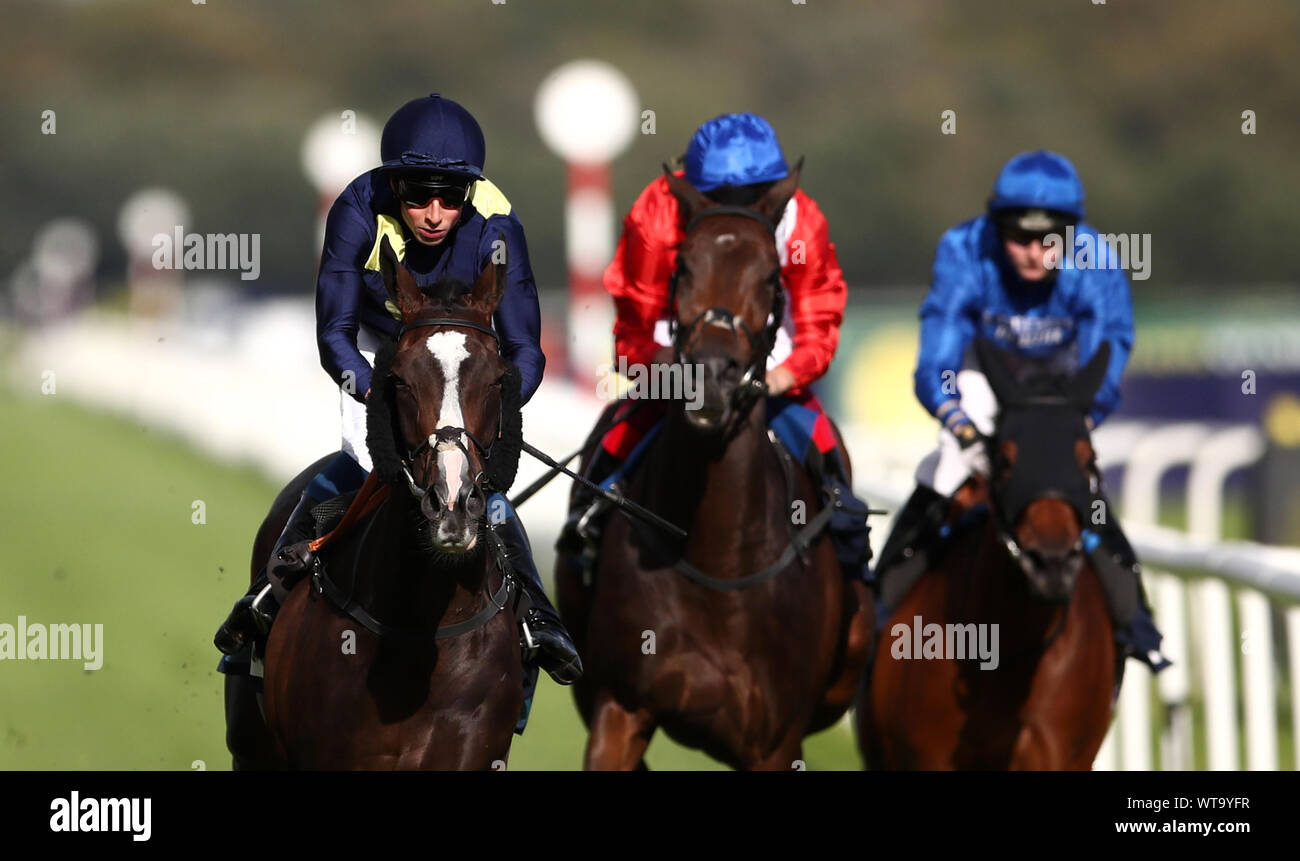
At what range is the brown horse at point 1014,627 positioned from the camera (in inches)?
217

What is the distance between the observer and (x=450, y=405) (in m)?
4.39

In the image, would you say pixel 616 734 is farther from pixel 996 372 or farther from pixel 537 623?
pixel 996 372

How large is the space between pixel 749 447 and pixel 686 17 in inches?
2292

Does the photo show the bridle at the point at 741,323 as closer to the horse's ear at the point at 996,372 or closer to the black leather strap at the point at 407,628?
the horse's ear at the point at 996,372

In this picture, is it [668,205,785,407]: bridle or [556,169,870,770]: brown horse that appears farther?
[556,169,870,770]: brown horse

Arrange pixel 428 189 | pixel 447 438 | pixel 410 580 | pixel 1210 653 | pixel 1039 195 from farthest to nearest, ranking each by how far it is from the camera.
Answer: pixel 1210 653
pixel 1039 195
pixel 428 189
pixel 410 580
pixel 447 438

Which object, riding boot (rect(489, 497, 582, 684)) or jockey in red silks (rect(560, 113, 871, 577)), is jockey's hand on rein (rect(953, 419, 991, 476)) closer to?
jockey in red silks (rect(560, 113, 871, 577))

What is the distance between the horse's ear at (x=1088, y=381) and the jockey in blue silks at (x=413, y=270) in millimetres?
1620

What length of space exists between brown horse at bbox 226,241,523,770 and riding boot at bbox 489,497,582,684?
128mm

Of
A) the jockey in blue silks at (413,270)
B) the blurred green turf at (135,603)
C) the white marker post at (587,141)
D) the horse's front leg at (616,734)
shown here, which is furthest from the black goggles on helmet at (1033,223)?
the white marker post at (587,141)

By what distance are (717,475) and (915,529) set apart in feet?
3.17

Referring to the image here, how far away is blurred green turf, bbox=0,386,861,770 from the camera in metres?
8.59

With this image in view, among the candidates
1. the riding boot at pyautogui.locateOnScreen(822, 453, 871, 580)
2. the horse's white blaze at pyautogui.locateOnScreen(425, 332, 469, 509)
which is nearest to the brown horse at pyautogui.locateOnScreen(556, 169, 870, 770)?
the riding boot at pyautogui.locateOnScreen(822, 453, 871, 580)

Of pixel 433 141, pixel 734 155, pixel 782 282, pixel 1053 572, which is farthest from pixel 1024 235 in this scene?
pixel 433 141
